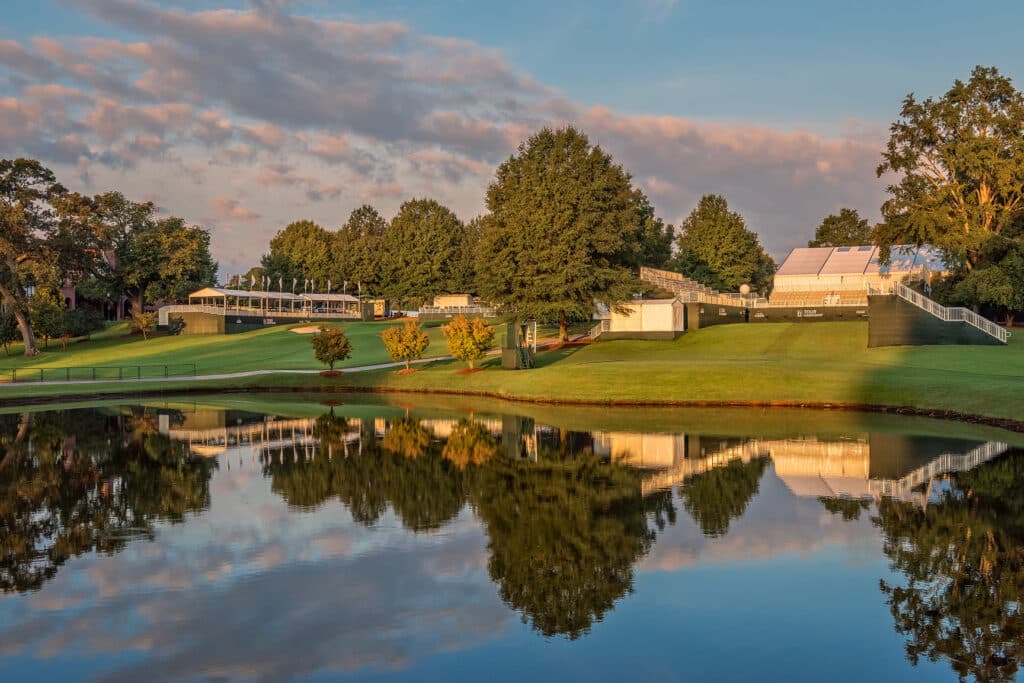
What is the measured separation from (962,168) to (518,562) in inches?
2369

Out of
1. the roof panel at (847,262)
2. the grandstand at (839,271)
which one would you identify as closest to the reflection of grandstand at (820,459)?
the grandstand at (839,271)

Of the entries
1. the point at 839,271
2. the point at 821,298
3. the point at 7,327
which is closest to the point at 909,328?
the point at 821,298

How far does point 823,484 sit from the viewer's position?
1866 centimetres

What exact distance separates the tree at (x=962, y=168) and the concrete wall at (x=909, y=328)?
952cm

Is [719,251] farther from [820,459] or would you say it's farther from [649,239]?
Answer: [820,459]

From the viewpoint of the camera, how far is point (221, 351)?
72.1m

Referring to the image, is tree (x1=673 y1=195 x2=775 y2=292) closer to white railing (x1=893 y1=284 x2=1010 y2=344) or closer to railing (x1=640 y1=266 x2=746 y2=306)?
railing (x1=640 y1=266 x2=746 y2=306)

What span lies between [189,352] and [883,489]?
215 ft

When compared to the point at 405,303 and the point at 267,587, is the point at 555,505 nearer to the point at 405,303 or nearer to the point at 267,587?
the point at 267,587

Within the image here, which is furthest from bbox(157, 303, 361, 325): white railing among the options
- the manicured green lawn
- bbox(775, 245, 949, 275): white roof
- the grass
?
bbox(775, 245, 949, 275): white roof

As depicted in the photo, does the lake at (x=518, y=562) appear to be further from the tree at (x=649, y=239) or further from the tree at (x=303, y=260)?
the tree at (x=303, y=260)

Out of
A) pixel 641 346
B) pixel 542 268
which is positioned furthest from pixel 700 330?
pixel 542 268

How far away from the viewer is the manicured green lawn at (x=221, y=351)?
62094mm

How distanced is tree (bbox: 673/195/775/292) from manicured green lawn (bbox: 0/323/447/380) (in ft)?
138
